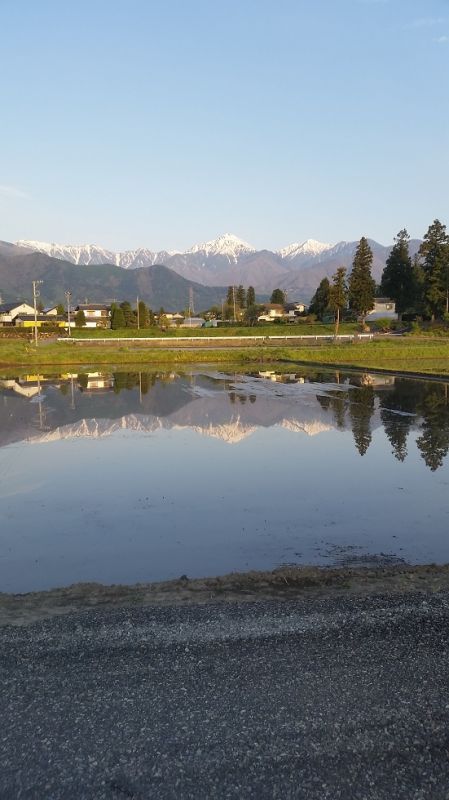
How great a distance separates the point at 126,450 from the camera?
56.4ft

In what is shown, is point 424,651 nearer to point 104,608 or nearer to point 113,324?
point 104,608

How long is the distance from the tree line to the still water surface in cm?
4495

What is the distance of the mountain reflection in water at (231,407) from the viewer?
1992 centimetres

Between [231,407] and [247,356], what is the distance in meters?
29.0

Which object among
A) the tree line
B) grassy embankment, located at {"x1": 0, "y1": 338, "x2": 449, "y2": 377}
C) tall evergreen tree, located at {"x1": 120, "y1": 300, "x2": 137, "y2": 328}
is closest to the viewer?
grassy embankment, located at {"x1": 0, "y1": 338, "x2": 449, "y2": 377}

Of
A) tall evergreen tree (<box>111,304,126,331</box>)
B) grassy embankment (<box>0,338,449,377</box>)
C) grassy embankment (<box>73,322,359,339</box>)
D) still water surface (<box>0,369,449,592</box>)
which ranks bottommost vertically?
still water surface (<box>0,369,449,592</box>)

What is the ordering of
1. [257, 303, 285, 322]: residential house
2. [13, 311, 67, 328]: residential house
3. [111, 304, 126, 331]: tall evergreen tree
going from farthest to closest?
[257, 303, 285, 322]: residential house
[13, 311, 67, 328]: residential house
[111, 304, 126, 331]: tall evergreen tree

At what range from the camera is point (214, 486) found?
13.3 meters

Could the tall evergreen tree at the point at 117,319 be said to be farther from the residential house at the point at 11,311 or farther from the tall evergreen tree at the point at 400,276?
the tall evergreen tree at the point at 400,276

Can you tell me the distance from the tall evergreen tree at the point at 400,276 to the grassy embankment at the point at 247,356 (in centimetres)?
2765

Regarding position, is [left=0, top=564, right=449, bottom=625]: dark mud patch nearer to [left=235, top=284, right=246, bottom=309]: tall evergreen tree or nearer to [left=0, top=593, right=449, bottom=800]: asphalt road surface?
[left=0, top=593, right=449, bottom=800]: asphalt road surface

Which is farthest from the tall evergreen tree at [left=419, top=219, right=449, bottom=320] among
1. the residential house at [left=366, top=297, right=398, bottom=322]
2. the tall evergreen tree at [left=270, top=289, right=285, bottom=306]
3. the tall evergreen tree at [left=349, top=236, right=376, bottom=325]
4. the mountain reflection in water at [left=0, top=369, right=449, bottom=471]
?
the tall evergreen tree at [left=270, top=289, right=285, bottom=306]

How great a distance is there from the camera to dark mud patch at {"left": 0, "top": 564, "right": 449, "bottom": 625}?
23.5 ft

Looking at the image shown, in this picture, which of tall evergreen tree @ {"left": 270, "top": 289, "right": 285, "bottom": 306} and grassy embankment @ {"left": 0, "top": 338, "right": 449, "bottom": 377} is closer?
grassy embankment @ {"left": 0, "top": 338, "right": 449, "bottom": 377}
